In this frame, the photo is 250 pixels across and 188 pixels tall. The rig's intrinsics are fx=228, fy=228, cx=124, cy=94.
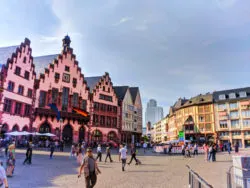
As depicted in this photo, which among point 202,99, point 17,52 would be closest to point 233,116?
point 202,99

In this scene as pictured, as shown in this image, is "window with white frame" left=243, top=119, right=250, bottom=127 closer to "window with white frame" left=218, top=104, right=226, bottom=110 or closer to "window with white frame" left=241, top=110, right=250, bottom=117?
"window with white frame" left=241, top=110, right=250, bottom=117

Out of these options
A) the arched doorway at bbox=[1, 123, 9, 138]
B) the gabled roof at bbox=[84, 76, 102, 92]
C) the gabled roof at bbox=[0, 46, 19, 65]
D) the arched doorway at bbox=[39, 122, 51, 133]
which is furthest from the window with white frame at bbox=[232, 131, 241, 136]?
the gabled roof at bbox=[0, 46, 19, 65]

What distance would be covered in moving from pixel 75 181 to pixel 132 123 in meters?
61.5

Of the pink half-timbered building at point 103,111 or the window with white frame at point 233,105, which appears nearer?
the pink half-timbered building at point 103,111

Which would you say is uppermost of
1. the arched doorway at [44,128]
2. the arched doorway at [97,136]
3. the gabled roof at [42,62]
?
the gabled roof at [42,62]

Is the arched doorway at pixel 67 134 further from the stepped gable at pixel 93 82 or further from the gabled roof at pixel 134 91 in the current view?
the gabled roof at pixel 134 91

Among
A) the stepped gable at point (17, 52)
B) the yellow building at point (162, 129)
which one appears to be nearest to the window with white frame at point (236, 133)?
the yellow building at point (162, 129)

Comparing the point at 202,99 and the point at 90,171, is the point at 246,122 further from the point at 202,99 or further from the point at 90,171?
the point at 90,171

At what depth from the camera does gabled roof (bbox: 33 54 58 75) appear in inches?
1896

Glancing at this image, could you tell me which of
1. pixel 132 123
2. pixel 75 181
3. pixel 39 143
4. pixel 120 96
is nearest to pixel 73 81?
pixel 39 143

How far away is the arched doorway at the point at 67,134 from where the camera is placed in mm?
47875

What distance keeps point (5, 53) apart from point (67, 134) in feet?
65.2

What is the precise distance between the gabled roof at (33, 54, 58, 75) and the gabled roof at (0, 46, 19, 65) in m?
7.58

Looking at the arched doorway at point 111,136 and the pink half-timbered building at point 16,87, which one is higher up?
the pink half-timbered building at point 16,87
